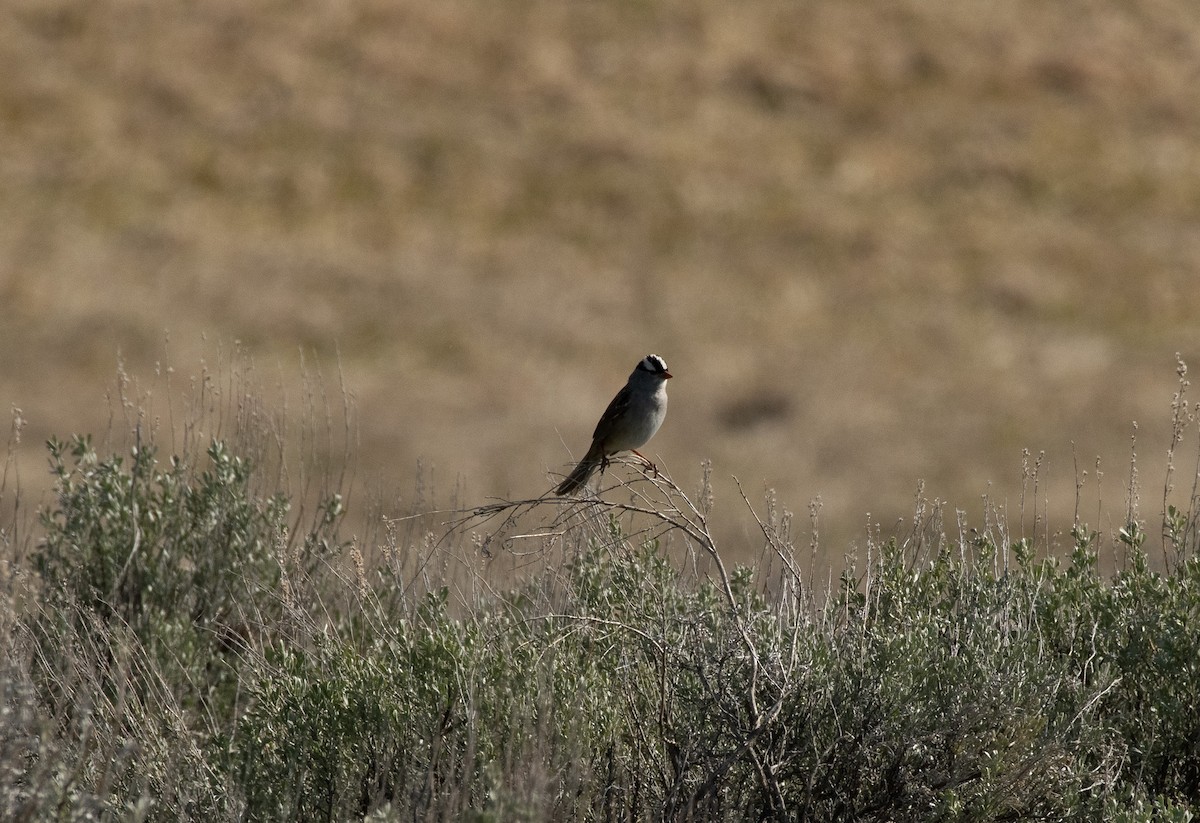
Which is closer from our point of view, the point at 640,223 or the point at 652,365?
the point at 652,365

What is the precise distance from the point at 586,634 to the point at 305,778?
1143 millimetres

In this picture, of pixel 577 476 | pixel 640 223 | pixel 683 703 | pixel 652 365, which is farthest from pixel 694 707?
pixel 640 223

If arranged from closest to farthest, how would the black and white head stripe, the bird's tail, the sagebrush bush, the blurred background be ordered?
the sagebrush bush
the bird's tail
the black and white head stripe
the blurred background

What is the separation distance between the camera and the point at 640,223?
2862 cm

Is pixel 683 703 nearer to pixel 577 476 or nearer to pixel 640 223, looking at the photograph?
pixel 577 476

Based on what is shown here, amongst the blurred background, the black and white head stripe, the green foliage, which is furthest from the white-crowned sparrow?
the blurred background

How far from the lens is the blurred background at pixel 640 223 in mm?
22516

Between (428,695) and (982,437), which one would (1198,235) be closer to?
(982,437)

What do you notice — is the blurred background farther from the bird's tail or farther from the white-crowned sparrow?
the bird's tail

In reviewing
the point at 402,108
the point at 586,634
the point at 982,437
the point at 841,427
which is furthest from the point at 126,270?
the point at 586,634

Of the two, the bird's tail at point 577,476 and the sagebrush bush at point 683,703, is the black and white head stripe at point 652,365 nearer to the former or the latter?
the bird's tail at point 577,476

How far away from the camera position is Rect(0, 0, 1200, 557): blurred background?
22516 mm

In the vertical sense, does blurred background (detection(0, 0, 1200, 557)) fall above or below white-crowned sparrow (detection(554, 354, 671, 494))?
above

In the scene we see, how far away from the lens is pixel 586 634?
6.05 m
